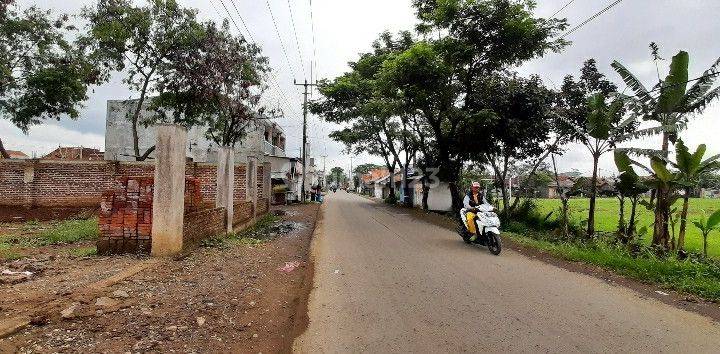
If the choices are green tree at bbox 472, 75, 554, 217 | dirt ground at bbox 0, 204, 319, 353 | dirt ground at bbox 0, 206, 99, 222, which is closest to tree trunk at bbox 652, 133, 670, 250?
green tree at bbox 472, 75, 554, 217

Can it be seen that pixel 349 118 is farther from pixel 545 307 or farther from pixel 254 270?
pixel 545 307

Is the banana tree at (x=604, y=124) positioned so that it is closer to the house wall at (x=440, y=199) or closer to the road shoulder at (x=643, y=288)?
the road shoulder at (x=643, y=288)

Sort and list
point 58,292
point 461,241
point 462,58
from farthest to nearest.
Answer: point 462,58 → point 461,241 → point 58,292

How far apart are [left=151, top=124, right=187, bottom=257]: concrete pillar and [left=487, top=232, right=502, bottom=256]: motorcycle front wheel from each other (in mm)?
6643

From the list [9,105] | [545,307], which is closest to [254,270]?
[545,307]

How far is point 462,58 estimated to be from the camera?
Answer: 1736cm

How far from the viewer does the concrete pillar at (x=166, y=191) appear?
8.30 m

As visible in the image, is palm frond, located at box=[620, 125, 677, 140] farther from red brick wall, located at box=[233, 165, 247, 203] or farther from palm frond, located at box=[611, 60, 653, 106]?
→ red brick wall, located at box=[233, 165, 247, 203]

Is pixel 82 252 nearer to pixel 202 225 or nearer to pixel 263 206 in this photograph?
pixel 202 225

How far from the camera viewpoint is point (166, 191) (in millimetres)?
8312

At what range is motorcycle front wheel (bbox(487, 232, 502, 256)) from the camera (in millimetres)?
9602

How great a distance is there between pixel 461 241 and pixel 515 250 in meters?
1.60

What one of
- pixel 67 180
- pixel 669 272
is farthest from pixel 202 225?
pixel 67 180

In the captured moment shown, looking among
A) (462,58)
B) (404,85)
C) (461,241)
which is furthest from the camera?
(404,85)
